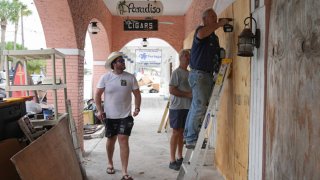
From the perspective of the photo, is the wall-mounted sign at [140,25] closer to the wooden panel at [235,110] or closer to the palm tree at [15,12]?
the wooden panel at [235,110]

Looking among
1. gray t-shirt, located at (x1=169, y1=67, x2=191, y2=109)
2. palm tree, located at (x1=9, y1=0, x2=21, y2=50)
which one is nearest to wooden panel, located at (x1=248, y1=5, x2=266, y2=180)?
gray t-shirt, located at (x1=169, y1=67, x2=191, y2=109)

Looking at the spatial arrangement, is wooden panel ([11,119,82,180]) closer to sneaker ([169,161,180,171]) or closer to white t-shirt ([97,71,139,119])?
white t-shirt ([97,71,139,119])

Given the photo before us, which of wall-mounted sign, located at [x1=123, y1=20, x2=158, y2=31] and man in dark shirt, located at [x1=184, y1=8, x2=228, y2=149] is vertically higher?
wall-mounted sign, located at [x1=123, y1=20, x2=158, y2=31]

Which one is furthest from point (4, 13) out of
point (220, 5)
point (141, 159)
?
point (220, 5)

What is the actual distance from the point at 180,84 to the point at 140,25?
5246 millimetres

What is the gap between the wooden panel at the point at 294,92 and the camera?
57.0 inches

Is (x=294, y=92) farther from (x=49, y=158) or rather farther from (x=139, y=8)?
(x=139, y=8)

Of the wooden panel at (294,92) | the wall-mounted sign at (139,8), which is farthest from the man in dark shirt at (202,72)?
the wall-mounted sign at (139,8)

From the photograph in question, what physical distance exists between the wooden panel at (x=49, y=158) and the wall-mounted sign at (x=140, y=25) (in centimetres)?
614

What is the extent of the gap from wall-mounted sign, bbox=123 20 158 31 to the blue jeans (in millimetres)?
5726

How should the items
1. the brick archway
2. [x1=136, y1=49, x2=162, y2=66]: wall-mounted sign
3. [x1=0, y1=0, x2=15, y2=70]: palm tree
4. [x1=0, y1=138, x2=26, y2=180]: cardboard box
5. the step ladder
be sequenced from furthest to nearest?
[x1=0, y1=0, x2=15, y2=70]: palm tree → [x1=136, y1=49, x2=162, y2=66]: wall-mounted sign → the brick archway → the step ladder → [x1=0, y1=138, x2=26, y2=180]: cardboard box

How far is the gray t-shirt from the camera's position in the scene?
5.25 meters

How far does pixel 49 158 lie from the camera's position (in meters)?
2.99

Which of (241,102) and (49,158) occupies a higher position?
(241,102)
